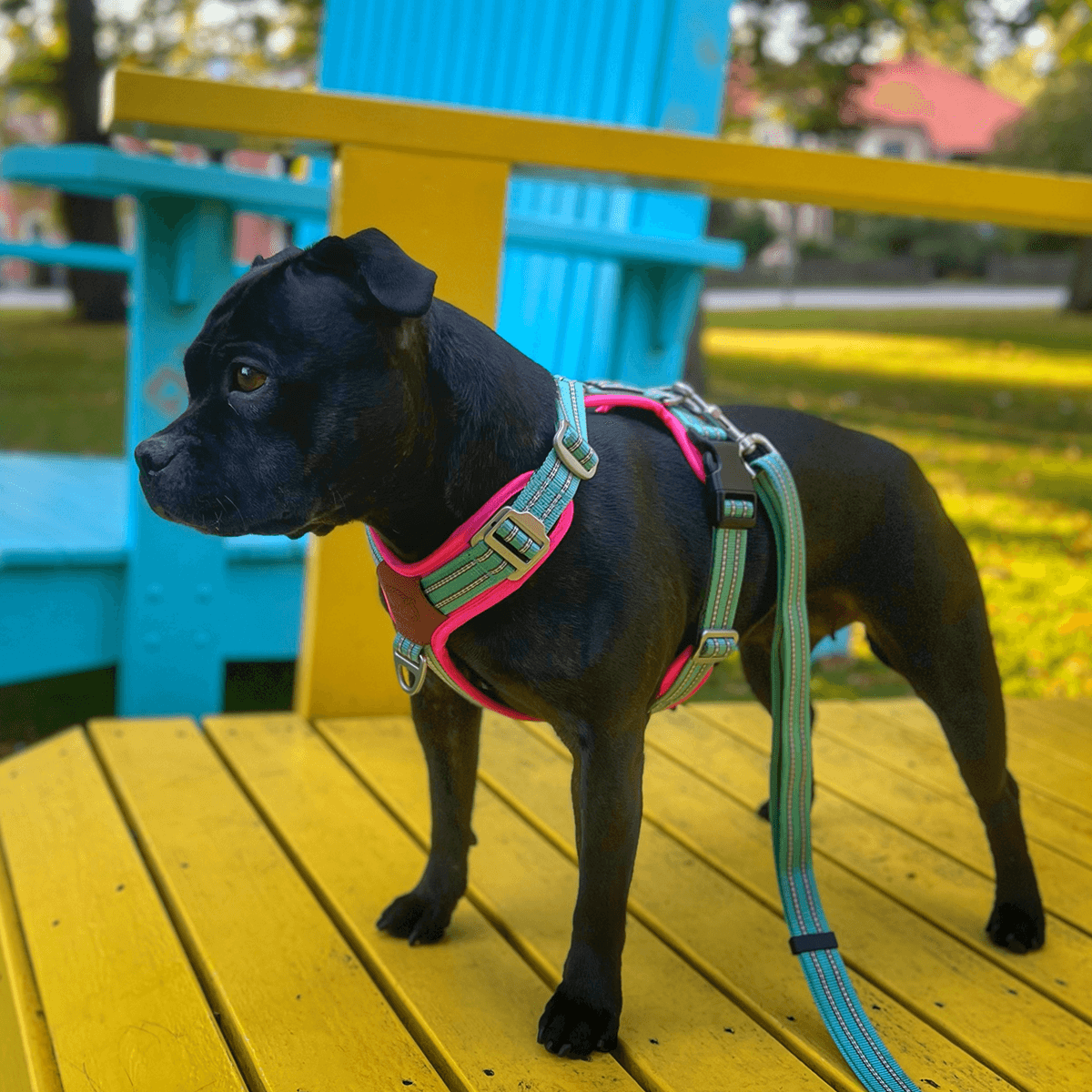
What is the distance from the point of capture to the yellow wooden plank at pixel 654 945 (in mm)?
1669

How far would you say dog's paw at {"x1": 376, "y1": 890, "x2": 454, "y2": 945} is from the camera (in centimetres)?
191

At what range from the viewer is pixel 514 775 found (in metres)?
2.59

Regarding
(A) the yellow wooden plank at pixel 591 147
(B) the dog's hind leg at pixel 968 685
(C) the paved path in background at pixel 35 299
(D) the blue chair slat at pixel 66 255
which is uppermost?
(A) the yellow wooden plank at pixel 591 147

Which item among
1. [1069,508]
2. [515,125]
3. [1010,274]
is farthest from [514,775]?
[1010,274]

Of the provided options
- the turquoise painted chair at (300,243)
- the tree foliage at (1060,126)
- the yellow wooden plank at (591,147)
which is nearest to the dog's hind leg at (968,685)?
the yellow wooden plank at (591,147)

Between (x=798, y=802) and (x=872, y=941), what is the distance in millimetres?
340

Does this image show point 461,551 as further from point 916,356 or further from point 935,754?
point 916,356

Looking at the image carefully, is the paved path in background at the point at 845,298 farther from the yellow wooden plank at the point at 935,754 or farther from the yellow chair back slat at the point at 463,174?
the yellow chair back slat at the point at 463,174

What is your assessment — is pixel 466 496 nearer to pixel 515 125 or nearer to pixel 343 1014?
pixel 343 1014

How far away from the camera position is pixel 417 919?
1.93 m

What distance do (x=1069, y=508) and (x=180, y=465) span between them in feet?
22.1

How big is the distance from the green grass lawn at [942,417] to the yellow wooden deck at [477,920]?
6.26 ft

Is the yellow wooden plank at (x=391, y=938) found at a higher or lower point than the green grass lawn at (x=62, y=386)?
higher

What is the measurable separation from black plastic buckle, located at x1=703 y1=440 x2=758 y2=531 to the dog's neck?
260 millimetres
